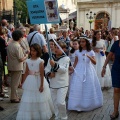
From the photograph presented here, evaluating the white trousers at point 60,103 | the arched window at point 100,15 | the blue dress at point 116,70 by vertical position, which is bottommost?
the white trousers at point 60,103

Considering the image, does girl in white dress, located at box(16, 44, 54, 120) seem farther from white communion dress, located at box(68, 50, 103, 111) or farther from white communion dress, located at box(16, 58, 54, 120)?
white communion dress, located at box(68, 50, 103, 111)

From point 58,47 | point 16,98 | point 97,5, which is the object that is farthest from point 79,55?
point 97,5

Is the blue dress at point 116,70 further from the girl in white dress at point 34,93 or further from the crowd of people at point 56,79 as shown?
the girl in white dress at point 34,93

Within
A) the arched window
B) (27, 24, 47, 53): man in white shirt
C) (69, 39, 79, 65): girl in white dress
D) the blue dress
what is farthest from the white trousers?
the arched window

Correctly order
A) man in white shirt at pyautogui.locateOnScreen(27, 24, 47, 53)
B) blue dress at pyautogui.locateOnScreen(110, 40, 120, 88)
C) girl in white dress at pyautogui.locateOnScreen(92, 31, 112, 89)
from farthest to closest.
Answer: girl in white dress at pyautogui.locateOnScreen(92, 31, 112, 89), man in white shirt at pyautogui.locateOnScreen(27, 24, 47, 53), blue dress at pyautogui.locateOnScreen(110, 40, 120, 88)

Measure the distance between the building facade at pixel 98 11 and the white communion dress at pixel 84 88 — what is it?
43960 millimetres

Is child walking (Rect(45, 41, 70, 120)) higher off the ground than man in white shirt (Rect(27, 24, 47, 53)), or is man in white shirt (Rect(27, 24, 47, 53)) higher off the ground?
man in white shirt (Rect(27, 24, 47, 53))

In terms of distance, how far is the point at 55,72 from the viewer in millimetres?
5523

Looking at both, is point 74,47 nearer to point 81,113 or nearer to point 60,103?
point 81,113

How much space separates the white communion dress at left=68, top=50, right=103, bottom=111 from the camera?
21.1ft

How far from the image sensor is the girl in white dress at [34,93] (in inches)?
216

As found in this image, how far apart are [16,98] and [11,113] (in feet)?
2.99

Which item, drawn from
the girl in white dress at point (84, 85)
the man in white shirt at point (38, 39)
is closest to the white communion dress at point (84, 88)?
the girl in white dress at point (84, 85)

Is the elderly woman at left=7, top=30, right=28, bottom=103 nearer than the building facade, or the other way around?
the elderly woman at left=7, top=30, right=28, bottom=103
